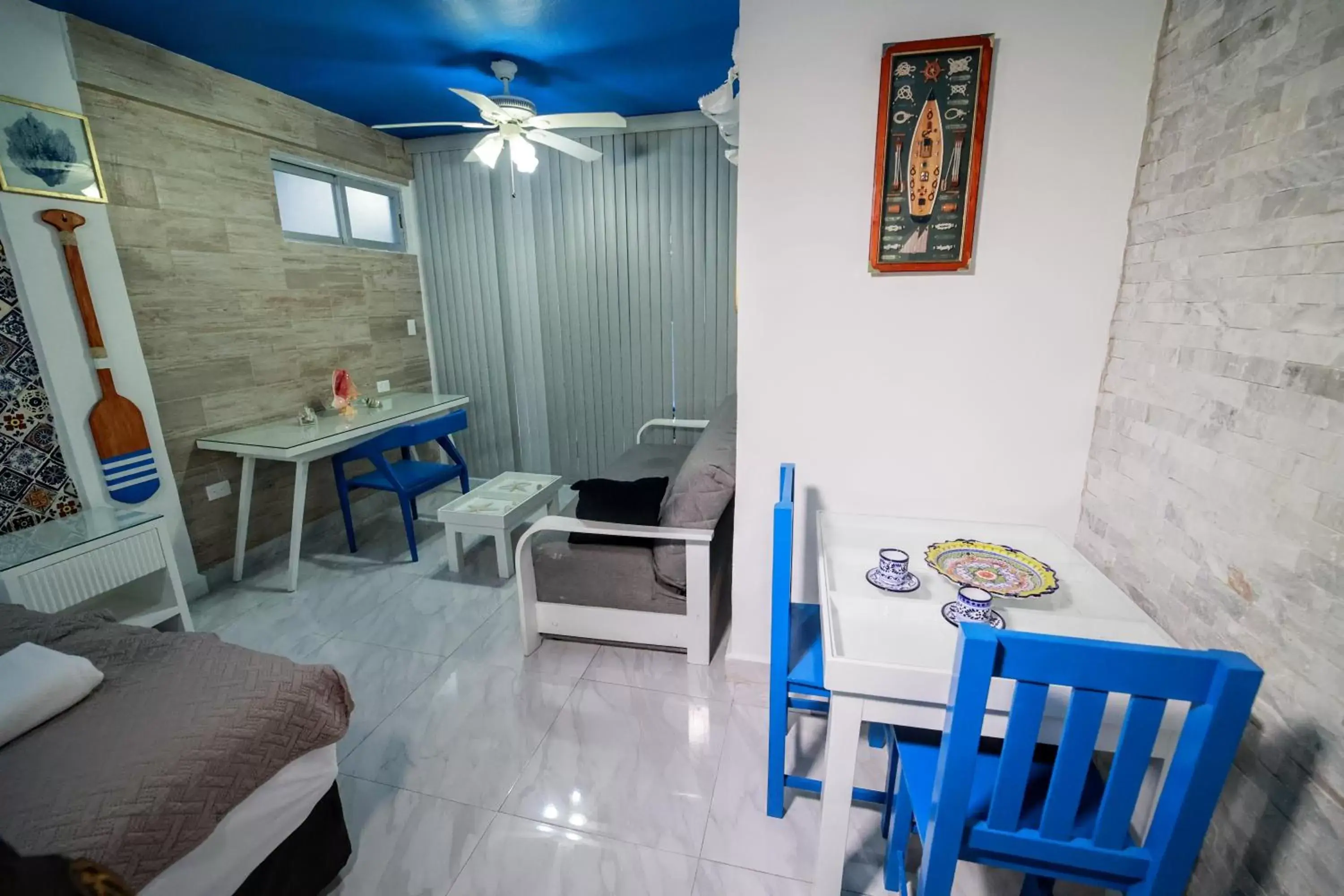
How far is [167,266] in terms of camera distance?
255cm

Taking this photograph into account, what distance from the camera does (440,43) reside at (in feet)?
7.89

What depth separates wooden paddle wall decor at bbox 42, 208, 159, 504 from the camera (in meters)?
2.18

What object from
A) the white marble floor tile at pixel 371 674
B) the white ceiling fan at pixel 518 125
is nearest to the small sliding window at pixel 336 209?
the white ceiling fan at pixel 518 125

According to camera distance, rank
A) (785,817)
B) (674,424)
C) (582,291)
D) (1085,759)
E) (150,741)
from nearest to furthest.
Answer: (1085,759) → (150,741) → (785,817) → (674,424) → (582,291)

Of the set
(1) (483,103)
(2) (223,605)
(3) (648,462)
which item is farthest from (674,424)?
(2) (223,605)

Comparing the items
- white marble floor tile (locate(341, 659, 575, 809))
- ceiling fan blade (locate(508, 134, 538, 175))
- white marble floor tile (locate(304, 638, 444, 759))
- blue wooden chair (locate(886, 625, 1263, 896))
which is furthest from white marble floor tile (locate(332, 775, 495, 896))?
ceiling fan blade (locate(508, 134, 538, 175))

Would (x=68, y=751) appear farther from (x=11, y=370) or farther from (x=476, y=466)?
→ (x=476, y=466)

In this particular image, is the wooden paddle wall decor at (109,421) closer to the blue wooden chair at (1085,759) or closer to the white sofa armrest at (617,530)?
the white sofa armrest at (617,530)

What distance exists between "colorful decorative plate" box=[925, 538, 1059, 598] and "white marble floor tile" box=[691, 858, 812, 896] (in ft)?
2.81

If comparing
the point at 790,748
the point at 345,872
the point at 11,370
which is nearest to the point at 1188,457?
the point at 790,748

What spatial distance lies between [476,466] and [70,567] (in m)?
2.52

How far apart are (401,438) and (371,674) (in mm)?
1151

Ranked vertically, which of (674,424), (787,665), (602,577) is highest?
(674,424)

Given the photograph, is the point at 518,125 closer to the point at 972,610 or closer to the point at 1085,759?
the point at 972,610
